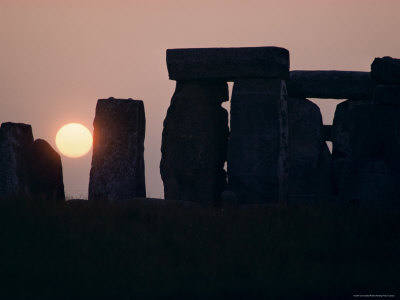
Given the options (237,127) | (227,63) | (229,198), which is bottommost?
(229,198)

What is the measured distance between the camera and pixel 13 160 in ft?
43.6

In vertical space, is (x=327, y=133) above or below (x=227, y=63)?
below

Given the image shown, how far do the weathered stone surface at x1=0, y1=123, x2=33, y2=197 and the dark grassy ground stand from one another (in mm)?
2495

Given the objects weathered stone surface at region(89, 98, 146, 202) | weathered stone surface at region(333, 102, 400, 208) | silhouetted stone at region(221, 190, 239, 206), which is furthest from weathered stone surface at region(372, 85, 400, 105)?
weathered stone surface at region(89, 98, 146, 202)

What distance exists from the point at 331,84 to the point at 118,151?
6091mm

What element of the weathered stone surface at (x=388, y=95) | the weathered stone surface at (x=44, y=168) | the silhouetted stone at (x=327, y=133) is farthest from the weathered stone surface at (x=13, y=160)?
the silhouetted stone at (x=327, y=133)

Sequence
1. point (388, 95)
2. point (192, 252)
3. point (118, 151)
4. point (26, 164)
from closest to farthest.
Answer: point (192, 252) → point (388, 95) → point (26, 164) → point (118, 151)

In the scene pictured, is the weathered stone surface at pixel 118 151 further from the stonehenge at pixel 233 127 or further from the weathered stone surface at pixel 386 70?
the weathered stone surface at pixel 386 70

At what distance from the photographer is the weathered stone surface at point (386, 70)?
13.2 metres

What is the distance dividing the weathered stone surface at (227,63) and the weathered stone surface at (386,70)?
5.44 ft

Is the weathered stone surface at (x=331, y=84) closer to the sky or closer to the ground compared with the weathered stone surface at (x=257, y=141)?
closer to the sky

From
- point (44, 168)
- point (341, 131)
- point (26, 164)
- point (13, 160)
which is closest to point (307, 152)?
point (341, 131)

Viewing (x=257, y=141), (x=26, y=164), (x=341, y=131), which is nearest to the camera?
(x=26, y=164)

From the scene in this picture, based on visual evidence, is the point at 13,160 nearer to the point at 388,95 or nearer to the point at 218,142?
the point at 218,142
